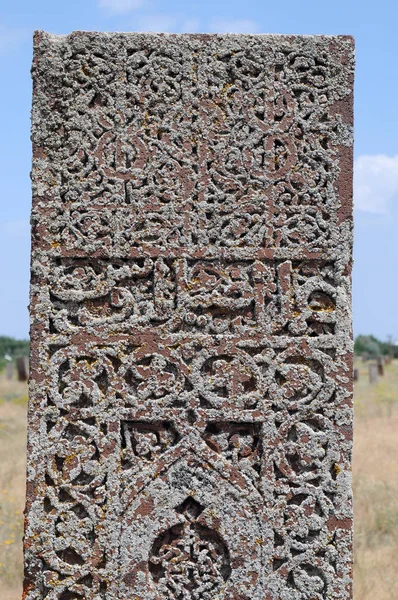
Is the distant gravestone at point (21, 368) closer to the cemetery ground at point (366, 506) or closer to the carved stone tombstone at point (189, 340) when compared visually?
the cemetery ground at point (366, 506)

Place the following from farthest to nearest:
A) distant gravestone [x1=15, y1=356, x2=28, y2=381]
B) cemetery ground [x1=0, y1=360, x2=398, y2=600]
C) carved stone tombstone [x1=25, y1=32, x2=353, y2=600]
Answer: distant gravestone [x1=15, y1=356, x2=28, y2=381] < cemetery ground [x1=0, y1=360, x2=398, y2=600] < carved stone tombstone [x1=25, y1=32, x2=353, y2=600]

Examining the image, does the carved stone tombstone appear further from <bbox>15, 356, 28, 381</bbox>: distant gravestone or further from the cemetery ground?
<bbox>15, 356, 28, 381</bbox>: distant gravestone

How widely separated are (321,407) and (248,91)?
3.95 feet

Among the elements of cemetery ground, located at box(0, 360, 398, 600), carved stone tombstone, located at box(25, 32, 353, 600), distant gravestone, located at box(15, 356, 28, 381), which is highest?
carved stone tombstone, located at box(25, 32, 353, 600)

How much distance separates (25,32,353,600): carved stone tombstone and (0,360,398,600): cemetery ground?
10.4ft

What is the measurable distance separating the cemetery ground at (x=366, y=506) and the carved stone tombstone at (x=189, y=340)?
3184 millimetres

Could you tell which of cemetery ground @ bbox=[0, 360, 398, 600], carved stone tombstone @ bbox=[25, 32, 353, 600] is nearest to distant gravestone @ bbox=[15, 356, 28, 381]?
cemetery ground @ bbox=[0, 360, 398, 600]

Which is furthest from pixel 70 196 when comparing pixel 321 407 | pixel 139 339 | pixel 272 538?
pixel 272 538

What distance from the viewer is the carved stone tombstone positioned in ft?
9.59

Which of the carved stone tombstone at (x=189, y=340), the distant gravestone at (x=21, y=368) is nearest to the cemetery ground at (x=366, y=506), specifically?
the carved stone tombstone at (x=189, y=340)

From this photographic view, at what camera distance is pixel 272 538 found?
2.91 meters

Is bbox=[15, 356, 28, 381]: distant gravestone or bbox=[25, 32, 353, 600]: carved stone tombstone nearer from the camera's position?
bbox=[25, 32, 353, 600]: carved stone tombstone

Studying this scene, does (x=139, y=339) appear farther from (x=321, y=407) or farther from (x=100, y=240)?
(x=321, y=407)

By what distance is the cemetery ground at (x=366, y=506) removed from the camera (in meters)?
6.10
